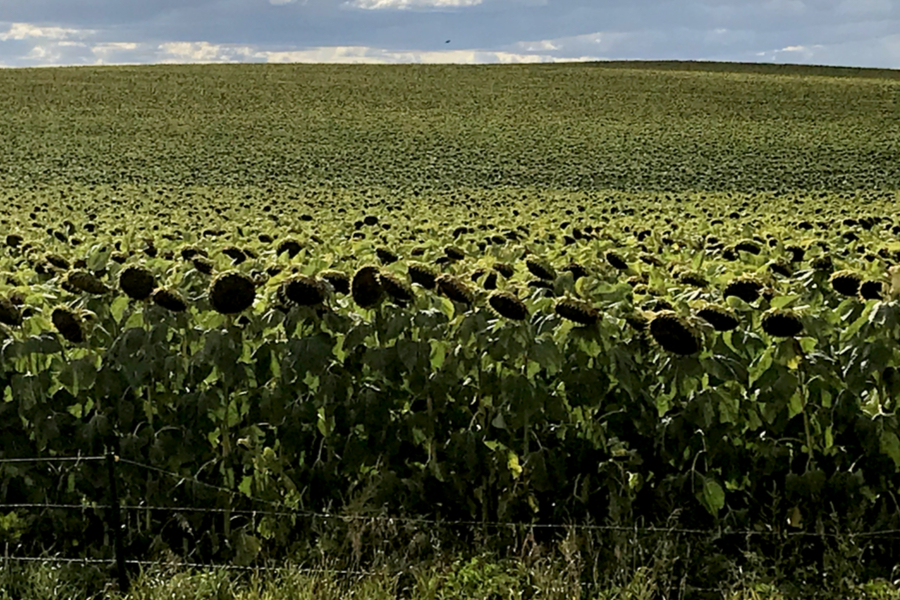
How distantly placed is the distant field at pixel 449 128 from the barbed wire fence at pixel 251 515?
26.9m

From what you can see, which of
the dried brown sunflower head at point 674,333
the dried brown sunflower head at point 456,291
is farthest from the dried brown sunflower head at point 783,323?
the dried brown sunflower head at point 456,291

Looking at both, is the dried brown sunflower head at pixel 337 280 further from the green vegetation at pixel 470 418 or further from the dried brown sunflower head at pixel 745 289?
the dried brown sunflower head at pixel 745 289

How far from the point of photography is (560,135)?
46.0 meters

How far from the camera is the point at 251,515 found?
14.5 ft

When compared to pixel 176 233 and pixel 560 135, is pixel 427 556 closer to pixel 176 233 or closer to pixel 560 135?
pixel 176 233

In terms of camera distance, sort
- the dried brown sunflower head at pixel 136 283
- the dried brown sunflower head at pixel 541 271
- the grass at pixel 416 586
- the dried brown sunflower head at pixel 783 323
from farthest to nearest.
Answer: the dried brown sunflower head at pixel 541 271 → the dried brown sunflower head at pixel 136 283 → the dried brown sunflower head at pixel 783 323 → the grass at pixel 416 586

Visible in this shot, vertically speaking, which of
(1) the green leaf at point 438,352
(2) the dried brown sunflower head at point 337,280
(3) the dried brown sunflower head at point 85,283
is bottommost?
(1) the green leaf at point 438,352

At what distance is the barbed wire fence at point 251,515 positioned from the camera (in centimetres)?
398

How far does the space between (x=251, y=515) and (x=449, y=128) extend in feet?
145

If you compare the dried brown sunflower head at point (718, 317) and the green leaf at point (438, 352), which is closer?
the dried brown sunflower head at point (718, 317)

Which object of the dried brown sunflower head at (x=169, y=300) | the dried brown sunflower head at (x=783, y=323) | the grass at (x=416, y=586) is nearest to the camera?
the grass at (x=416, y=586)

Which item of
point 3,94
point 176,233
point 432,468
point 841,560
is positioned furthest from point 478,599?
point 3,94

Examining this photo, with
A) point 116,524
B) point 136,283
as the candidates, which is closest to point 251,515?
point 116,524

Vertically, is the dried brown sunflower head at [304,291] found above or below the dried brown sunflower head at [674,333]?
above
